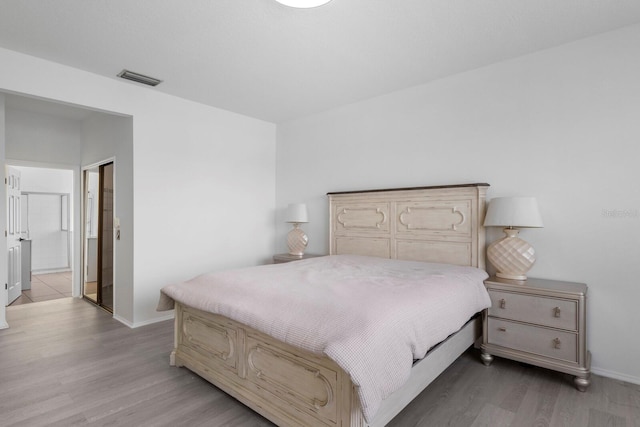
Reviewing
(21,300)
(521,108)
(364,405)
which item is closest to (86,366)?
(364,405)

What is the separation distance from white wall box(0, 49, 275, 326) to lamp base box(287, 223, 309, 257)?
684 mm

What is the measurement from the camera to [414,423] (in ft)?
6.24

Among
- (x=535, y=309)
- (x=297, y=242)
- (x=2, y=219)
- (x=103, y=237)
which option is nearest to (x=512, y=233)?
(x=535, y=309)

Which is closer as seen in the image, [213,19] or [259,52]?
[213,19]

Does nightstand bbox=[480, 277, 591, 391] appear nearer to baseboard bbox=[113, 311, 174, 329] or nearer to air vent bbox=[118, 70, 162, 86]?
baseboard bbox=[113, 311, 174, 329]

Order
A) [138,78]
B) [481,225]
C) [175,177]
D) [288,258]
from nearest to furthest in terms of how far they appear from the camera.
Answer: [481,225] < [138,78] < [175,177] < [288,258]

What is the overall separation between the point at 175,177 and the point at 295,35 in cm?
223

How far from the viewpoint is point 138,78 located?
3326 mm

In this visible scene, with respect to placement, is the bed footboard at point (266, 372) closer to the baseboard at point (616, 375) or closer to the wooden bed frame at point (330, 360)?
the wooden bed frame at point (330, 360)

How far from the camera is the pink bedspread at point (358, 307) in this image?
1.43 metres

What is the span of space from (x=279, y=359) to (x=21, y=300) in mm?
4943

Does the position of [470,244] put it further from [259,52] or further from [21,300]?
[21,300]

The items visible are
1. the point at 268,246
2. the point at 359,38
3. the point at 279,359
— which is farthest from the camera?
the point at 268,246

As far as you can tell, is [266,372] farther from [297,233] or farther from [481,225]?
[297,233]
